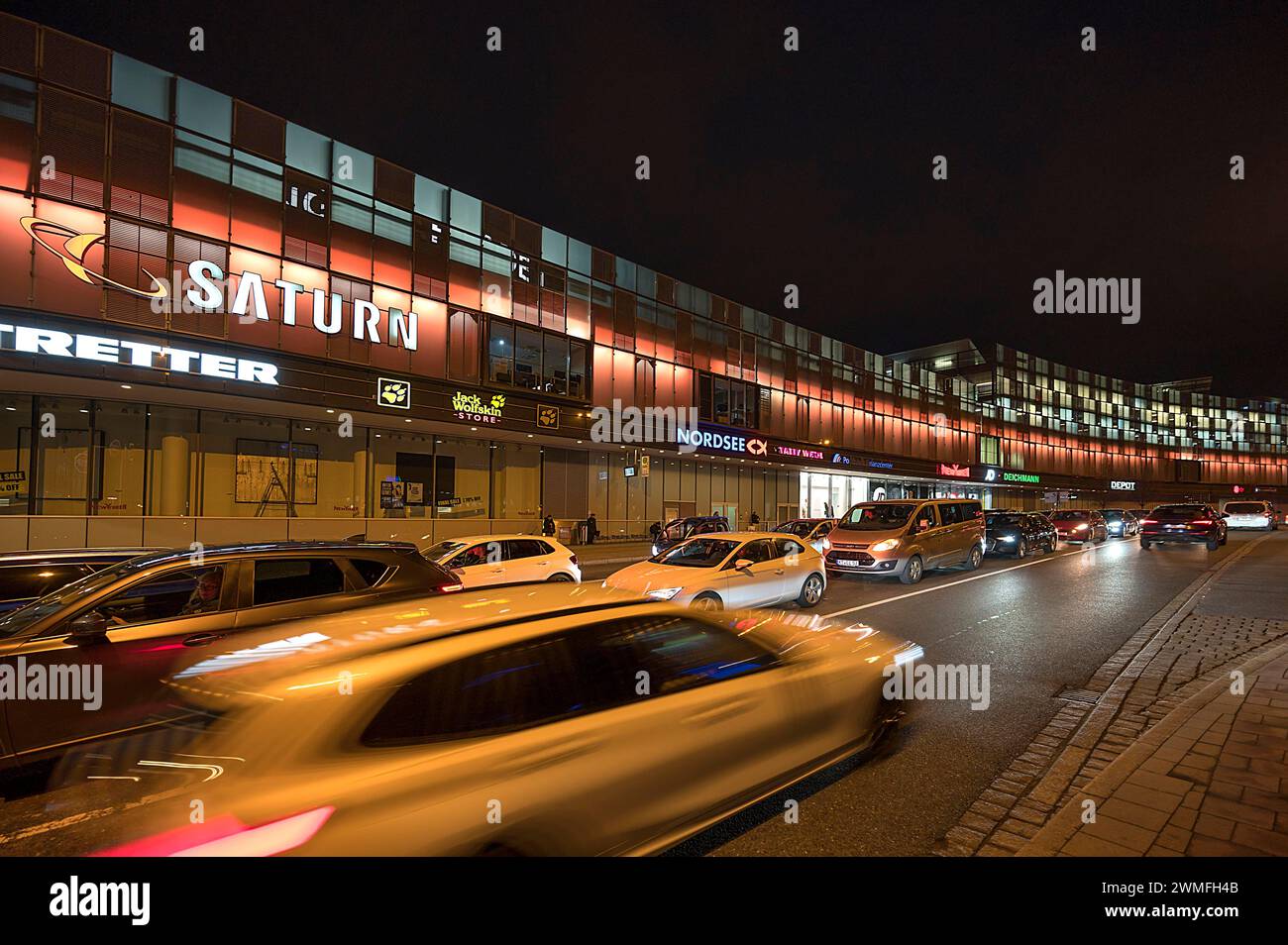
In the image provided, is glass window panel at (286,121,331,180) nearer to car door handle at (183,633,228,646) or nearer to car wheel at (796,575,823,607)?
car door handle at (183,633,228,646)

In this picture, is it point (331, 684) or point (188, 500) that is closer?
point (331, 684)

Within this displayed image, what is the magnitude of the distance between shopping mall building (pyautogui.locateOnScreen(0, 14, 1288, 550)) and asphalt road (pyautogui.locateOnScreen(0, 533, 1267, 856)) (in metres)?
14.9

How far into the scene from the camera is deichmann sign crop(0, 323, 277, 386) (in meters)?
14.0

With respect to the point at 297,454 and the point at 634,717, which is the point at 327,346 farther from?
the point at 634,717

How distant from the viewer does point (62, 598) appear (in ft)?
15.6

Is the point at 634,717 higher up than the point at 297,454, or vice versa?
the point at 297,454

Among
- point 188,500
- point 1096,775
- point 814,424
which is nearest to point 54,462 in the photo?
point 188,500

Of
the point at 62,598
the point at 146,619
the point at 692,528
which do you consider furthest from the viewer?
the point at 692,528

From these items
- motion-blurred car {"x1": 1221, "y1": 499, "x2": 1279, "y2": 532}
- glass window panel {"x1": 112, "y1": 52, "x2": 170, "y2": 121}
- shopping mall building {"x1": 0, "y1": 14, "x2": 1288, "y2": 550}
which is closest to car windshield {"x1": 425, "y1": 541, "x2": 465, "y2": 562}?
shopping mall building {"x1": 0, "y1": 14, "x2": 1288, "y2": 550}

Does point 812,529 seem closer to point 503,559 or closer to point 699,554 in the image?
point 699,554

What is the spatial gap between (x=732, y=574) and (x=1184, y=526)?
21769 mm

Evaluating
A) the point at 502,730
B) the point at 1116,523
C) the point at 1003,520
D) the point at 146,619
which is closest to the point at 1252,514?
the point at 1116,523
